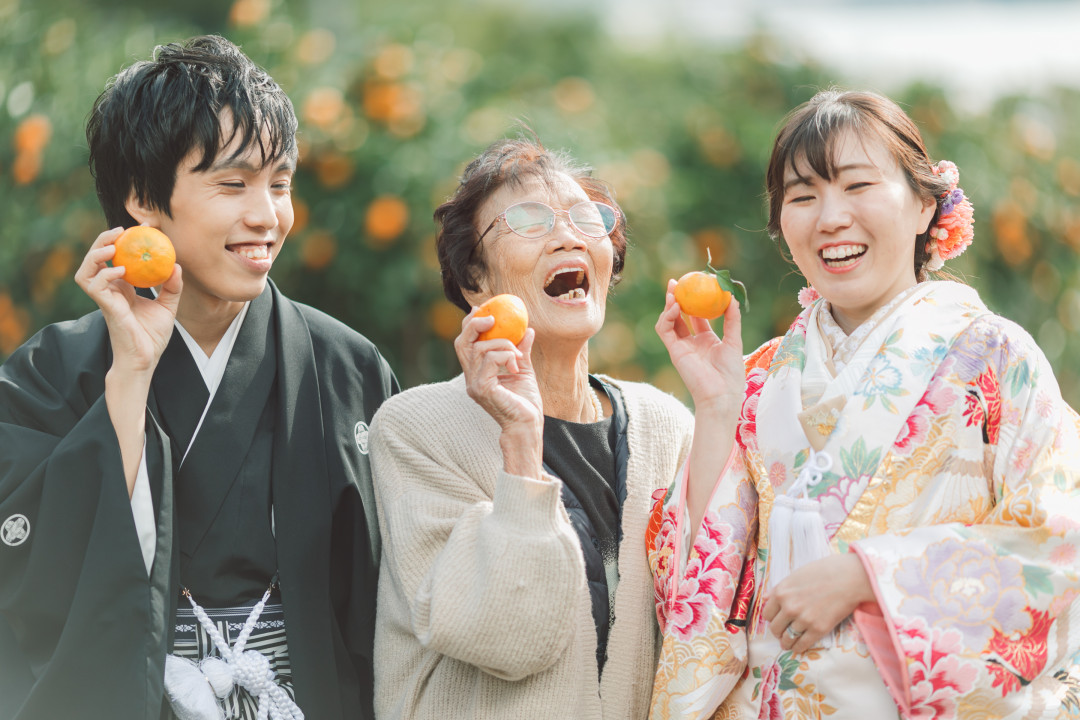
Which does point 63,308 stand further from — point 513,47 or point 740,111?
point 513,47

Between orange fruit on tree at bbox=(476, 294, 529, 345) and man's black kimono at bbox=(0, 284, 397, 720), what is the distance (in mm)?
579

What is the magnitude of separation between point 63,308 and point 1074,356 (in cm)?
496

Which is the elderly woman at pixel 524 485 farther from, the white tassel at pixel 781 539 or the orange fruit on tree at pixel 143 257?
the orange fruit on tree at pixel 143 257

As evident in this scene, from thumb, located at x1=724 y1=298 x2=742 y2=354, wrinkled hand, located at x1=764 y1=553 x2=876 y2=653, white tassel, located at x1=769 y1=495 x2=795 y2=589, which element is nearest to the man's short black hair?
thumb, located at x1=724 y1=298 x2=742 y2=354

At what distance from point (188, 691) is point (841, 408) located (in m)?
1.61

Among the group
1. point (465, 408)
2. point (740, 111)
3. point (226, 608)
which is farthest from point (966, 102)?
point (226, 608)

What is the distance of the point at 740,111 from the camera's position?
562cm

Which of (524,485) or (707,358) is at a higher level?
(707,358)

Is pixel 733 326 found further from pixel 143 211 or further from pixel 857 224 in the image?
pixel 143 211

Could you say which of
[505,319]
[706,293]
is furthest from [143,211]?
[706,293]

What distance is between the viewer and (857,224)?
2.55 m

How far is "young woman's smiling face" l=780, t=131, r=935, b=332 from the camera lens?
254cm

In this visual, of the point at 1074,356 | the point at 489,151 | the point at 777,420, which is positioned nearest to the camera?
the point at 777,420

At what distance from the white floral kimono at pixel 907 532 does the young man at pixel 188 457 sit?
0.86 meters
